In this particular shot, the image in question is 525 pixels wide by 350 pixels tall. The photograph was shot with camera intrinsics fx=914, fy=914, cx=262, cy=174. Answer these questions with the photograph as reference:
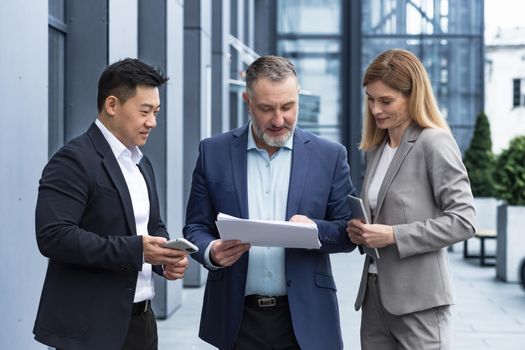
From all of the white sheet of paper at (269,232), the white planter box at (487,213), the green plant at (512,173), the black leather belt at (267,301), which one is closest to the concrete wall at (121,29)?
the black leather belt at (267,301)

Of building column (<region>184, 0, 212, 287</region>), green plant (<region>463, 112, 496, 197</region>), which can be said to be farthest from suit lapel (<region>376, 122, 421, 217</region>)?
green plant (<region>463, 112, 496, 197</region>)

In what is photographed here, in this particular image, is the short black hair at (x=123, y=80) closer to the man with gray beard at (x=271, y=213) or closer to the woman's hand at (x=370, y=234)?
the man with gray beard at (x=271, y=213)

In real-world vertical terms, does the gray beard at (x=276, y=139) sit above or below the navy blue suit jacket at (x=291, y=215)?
above

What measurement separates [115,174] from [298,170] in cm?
76

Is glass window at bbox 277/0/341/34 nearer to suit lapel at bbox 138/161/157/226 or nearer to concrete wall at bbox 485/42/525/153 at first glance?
concrete wall at bbox 485/42/525/153

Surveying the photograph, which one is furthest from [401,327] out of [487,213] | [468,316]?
[487,213]

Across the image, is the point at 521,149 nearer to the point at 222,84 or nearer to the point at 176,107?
the point at 222,84

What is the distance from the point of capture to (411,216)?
3783 millimetres

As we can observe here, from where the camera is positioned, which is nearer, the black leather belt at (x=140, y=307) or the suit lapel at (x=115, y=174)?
the suit lapel at (x=115, y=174)

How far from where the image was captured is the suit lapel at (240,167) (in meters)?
3.73

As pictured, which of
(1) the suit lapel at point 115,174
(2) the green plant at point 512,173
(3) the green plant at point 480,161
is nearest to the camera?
(1) the suit lapel at point 115,174

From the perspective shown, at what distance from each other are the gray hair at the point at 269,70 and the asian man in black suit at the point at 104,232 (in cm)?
37

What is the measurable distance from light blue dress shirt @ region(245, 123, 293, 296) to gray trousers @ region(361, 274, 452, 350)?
444 millimetres

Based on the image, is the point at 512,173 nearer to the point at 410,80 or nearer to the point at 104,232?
the point at 410,80
